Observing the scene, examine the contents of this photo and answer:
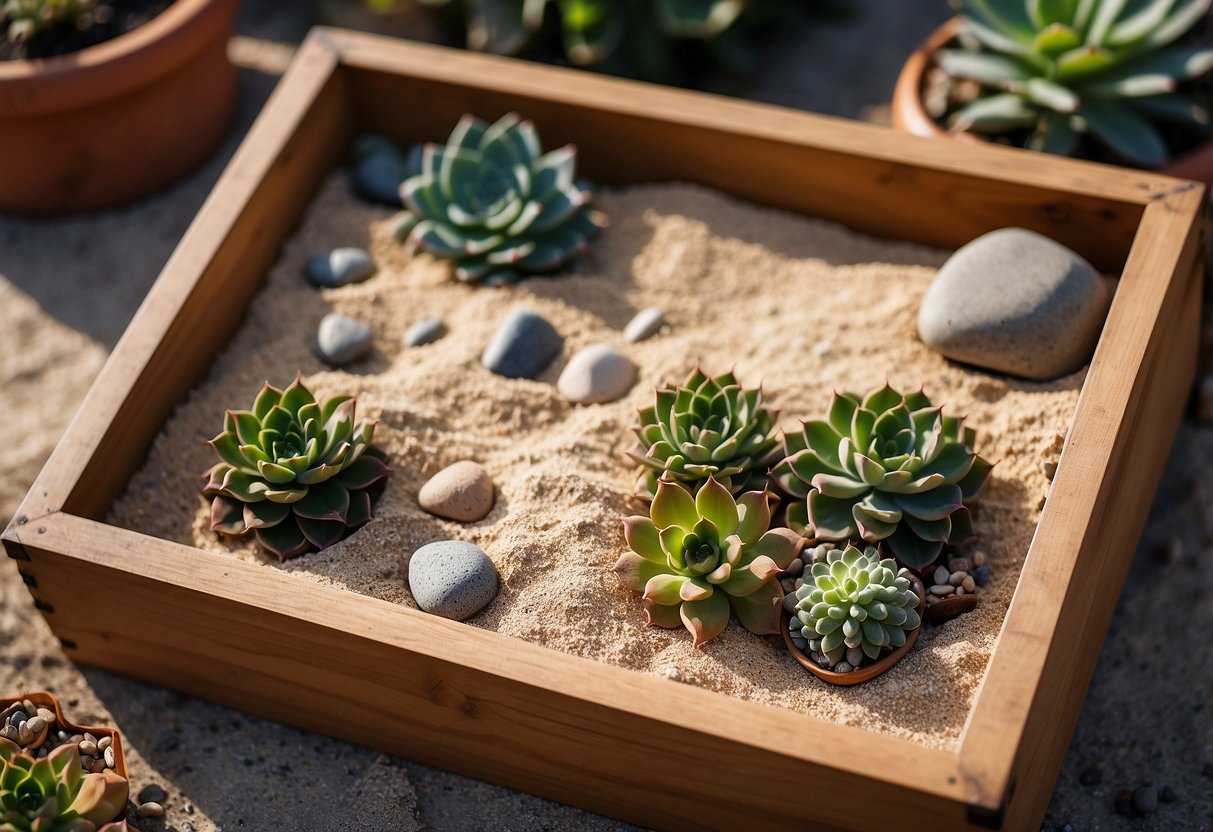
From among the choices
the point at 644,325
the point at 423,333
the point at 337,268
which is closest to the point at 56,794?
the point at 423,333

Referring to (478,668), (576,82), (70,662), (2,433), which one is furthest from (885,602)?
(2,433)

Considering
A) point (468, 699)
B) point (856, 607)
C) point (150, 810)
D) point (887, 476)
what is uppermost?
point (887, 476)

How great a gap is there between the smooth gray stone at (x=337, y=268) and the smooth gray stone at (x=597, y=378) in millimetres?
556

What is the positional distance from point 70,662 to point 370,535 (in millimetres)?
716

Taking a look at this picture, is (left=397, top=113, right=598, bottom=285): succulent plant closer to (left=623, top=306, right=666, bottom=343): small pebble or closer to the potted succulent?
(left=623, top=306, right=666, bottom=343): small pebble

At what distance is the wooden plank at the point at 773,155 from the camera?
2.46m

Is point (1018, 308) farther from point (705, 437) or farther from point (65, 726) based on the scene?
point (65, 726)

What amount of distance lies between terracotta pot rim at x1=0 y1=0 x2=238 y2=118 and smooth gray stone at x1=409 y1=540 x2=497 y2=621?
1.45 m

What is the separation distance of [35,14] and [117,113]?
28 cm

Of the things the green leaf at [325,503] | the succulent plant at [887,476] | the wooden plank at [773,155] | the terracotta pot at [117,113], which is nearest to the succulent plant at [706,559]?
the succulent plant at [887,476]

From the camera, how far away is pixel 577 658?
1.87 metres

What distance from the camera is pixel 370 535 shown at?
7.16 feet

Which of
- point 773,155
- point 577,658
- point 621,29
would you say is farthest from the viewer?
point 621,29

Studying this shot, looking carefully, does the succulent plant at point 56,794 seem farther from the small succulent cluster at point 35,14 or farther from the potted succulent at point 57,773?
the small succulent cluster at point 35,14
